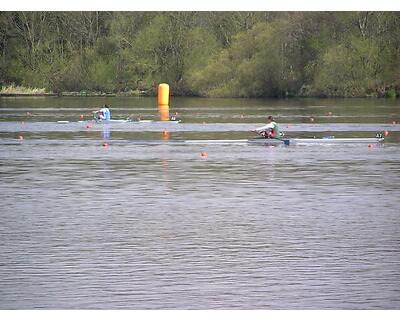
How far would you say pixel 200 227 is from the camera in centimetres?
1750

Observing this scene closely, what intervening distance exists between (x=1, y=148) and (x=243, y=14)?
5375 cm

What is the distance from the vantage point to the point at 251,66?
267ft

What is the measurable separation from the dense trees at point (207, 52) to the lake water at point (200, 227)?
4392 cm

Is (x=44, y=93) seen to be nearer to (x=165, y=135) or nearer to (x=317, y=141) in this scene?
(x=165, y=135)

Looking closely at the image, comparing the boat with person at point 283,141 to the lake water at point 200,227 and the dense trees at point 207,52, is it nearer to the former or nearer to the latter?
the lake water at point 200,227

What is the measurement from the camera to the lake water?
1270 cm

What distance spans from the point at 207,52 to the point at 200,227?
233ft

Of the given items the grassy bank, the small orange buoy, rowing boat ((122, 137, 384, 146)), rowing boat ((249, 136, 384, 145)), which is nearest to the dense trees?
the grassy bank

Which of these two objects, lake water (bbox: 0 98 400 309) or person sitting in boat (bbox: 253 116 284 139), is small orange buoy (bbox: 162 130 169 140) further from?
person sitting in boat (bbox: 253 116 284 139)

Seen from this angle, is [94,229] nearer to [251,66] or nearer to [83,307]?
[83,307]

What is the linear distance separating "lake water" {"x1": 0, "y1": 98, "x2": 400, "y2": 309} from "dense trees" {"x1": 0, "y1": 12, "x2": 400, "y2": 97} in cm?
4392

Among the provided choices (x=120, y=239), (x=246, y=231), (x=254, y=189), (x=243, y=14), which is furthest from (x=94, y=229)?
(x=243, y=14)

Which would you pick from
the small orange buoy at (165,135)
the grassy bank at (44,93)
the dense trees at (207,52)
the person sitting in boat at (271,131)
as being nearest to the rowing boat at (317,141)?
the person sitting in boat at (271,131)

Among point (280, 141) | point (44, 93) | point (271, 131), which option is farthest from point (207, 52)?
point (271, 131)
